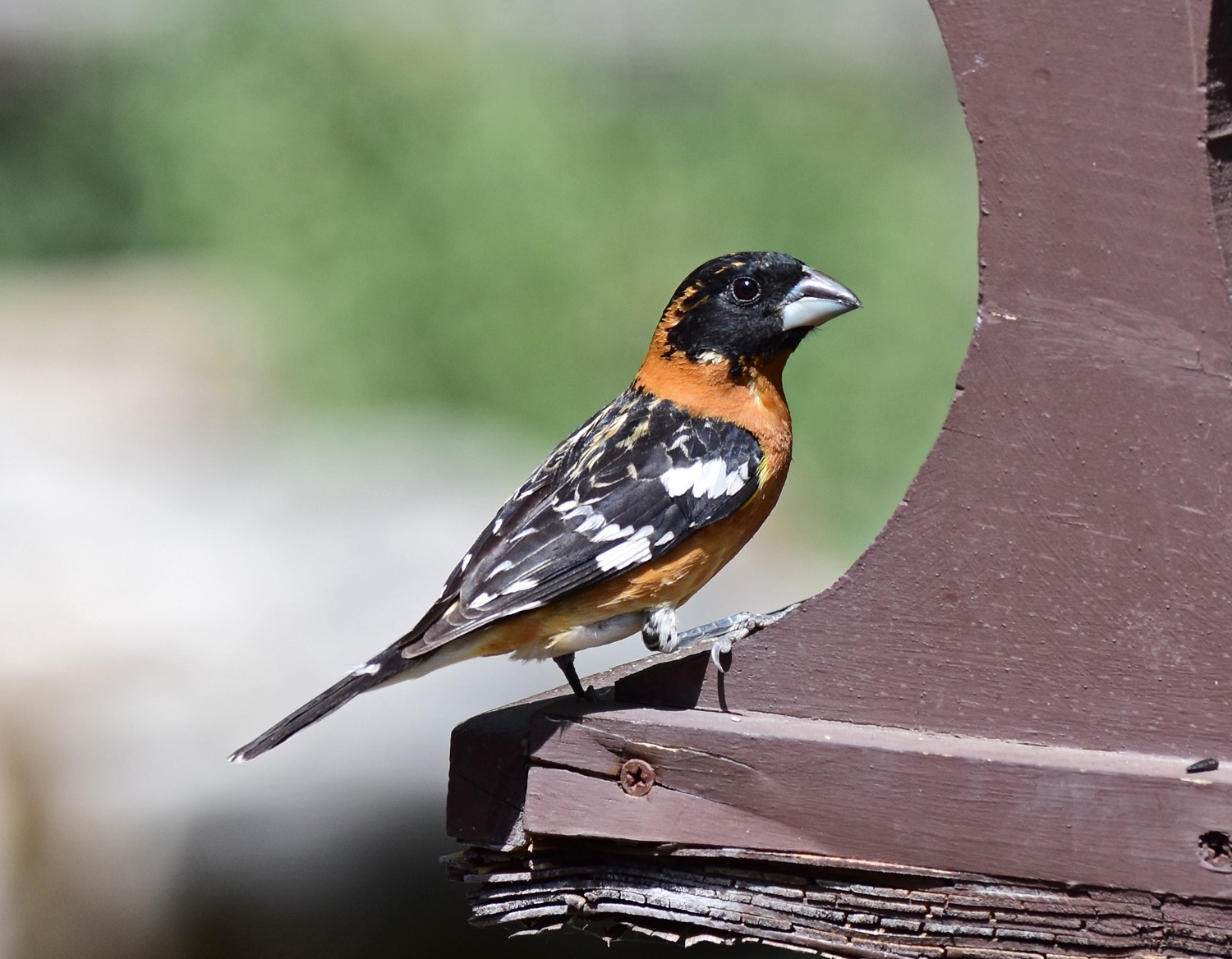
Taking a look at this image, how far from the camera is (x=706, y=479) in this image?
9.73ft

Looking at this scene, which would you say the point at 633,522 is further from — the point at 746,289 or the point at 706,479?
the point at 746,289

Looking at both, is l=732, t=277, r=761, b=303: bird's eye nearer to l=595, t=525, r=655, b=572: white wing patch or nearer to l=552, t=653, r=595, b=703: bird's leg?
l=595, t=525, r=655, b=572: white wing patch

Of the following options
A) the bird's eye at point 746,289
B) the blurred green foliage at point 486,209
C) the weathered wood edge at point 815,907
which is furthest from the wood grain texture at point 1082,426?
the blurred green foliage at point 486,209

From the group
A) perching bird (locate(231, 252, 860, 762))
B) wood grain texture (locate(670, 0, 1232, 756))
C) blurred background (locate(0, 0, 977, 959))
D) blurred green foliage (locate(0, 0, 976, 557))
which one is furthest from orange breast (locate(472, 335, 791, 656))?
blurred green foliage (locate(0, 0, 976, 557))

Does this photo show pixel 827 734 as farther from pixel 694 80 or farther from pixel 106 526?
pixel 694 80

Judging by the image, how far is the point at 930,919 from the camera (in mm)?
2256

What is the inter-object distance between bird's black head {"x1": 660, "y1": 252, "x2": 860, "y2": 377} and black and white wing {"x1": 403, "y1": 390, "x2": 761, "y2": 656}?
0.24m

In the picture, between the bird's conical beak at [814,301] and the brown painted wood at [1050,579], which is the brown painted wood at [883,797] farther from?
the bird's conical beak at [814,301]

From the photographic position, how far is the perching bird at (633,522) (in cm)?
288

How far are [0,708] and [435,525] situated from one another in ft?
6.61

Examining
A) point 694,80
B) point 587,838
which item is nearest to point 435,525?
point 587,838

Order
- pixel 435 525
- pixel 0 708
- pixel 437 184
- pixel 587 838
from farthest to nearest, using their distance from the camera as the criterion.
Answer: pixel 437 184 → pixel 435 525 → pixel 0 708 → pixel 587 838

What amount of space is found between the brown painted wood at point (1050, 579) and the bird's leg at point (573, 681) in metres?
0.19

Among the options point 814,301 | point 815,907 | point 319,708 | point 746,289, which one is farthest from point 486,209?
point 815,907
